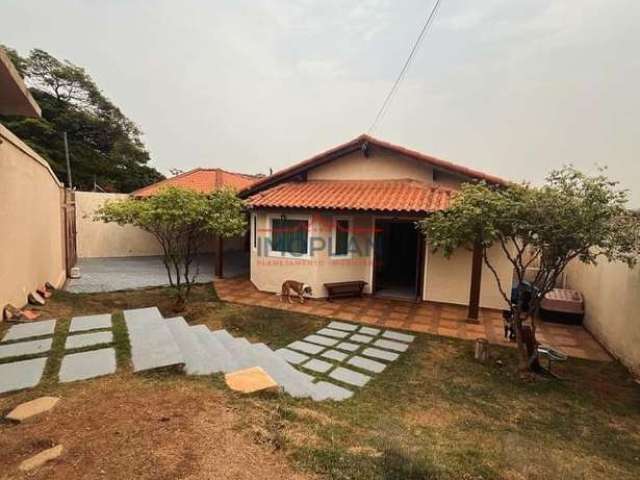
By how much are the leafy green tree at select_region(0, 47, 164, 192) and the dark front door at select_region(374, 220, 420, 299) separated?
26.3 metres

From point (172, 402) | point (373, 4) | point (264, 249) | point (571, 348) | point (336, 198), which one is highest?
point (373, 4)

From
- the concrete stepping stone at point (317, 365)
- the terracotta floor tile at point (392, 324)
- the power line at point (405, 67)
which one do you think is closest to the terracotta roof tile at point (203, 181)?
the power line at point (405, 67)

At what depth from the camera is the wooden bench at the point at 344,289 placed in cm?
1102

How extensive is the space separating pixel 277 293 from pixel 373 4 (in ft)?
32.2

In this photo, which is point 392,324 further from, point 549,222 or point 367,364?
point 549,222

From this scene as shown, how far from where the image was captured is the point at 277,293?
11.8 m

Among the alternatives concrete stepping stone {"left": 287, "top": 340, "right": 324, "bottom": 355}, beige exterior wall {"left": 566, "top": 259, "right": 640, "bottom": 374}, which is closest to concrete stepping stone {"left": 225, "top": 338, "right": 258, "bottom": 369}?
concrete stepping stone {"left": 287, "top": 340, "right": 324, "bottom": 355}

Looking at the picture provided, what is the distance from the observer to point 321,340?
7672 mm

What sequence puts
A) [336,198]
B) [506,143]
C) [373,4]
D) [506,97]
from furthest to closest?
[506,143] → [506,97] → [336,198] → [373,4]

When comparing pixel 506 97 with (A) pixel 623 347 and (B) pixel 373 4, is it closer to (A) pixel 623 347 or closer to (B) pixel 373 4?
(B) pixel 373 4

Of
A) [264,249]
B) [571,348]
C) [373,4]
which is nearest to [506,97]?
[373,4]

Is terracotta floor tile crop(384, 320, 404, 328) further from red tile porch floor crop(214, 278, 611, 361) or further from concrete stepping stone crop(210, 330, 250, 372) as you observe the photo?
concrete stepping stone crop(210, 330, 250, 372)

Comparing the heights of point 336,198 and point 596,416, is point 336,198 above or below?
above

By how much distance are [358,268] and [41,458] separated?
10047mm
